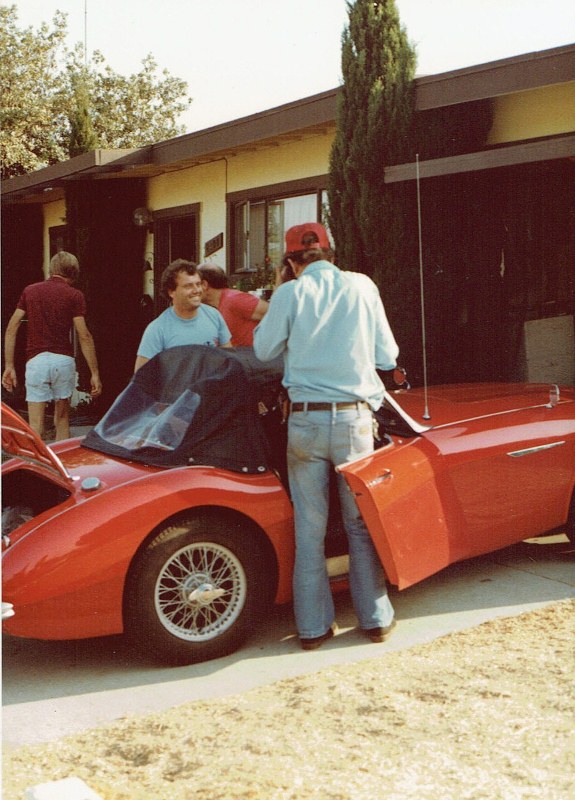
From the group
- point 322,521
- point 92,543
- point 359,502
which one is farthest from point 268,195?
point 92,543

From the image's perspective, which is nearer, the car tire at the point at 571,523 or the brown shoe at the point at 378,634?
the brown shoe at the point at 378,634

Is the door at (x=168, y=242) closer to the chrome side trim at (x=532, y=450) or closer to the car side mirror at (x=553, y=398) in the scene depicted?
the car side mirror at (x=553, y=398)

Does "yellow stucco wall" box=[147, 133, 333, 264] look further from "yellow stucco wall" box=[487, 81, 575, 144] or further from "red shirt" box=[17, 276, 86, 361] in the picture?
"red shirt" box=[17, 276, 86, 361]

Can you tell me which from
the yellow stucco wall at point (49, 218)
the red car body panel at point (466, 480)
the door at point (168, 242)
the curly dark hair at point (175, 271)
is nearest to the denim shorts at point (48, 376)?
the curly dark hair at point (175, 271)

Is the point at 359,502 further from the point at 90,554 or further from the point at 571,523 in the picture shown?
the point at 571,523

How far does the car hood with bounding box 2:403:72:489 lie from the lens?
4.68 metres

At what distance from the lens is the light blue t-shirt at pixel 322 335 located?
4789mm

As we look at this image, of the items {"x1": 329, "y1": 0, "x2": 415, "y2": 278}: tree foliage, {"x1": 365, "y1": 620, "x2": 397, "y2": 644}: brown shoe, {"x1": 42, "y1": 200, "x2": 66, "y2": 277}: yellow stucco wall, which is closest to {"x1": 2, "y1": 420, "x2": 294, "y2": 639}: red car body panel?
{"x1": 365, "y1": 620, "x2": 397, "y2": 644}: brown shoe

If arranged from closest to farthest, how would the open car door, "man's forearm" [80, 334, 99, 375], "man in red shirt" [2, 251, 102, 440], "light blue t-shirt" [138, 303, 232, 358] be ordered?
the open car door, "light blue t-shirt" [138, 303, 232, 358], "man's forearm" [80, 334, 99, 375], "man in red shirt" [2, 251, 102, 440]

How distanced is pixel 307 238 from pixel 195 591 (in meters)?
1.77

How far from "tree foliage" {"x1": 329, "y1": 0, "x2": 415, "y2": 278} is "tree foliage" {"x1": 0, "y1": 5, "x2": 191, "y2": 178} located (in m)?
24.4

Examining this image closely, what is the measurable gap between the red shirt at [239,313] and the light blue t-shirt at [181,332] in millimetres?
161

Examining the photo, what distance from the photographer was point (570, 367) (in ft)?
29.8

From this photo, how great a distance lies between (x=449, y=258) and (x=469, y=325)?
0.66 meters
